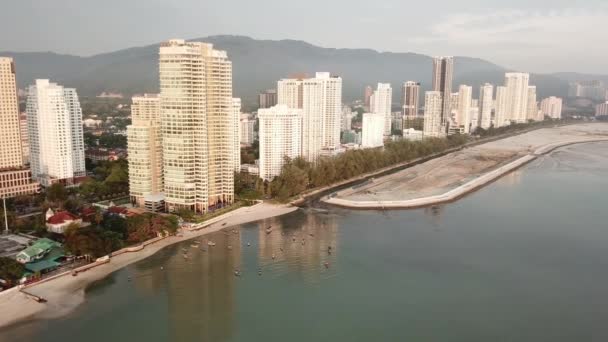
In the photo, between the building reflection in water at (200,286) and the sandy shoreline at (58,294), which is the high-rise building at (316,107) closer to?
the building reflection in water at (200,286)

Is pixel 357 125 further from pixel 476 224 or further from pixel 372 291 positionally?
pixel 372 291

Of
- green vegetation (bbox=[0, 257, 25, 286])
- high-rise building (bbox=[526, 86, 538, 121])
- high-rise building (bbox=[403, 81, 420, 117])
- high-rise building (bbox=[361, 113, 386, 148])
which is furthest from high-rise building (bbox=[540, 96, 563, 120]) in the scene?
green vegetation (bbox=[0, 257, 25, 286])

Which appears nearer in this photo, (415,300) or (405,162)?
(415,300)

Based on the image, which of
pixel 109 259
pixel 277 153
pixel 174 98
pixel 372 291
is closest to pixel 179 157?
pixel 174 98

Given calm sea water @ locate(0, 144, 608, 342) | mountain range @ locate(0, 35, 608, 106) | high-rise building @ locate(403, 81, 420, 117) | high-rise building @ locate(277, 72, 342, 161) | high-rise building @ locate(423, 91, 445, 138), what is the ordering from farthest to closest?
mountain range @ locate(0, 35, 608, 106) < high-rise building @ locate(403, 81, 420, 117) < high-rise building @ locate(423, 91, 445, 138) < high-rise building @ locate(277, 72, 342, 161) < calm sea water @ locate(0, 144, 608, 342)

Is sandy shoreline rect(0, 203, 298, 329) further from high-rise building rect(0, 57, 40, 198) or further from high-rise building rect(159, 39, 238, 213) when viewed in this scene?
high-rise building rect(0, 57, 40, 198)

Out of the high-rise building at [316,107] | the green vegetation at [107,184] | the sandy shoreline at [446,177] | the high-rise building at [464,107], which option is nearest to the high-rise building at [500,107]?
the high-rise building at [464,107]
